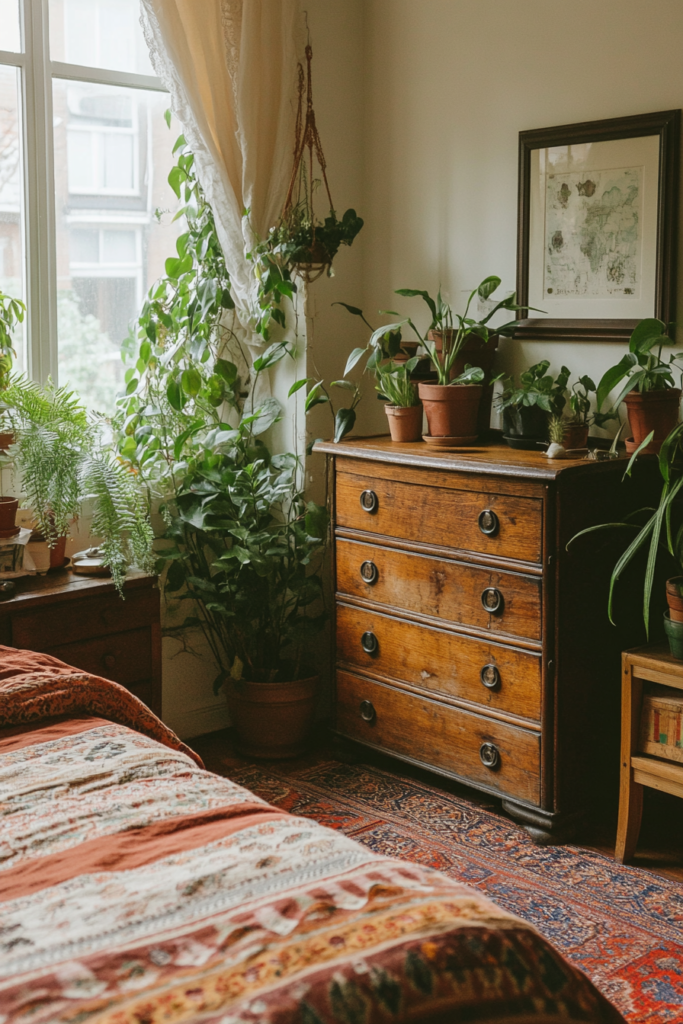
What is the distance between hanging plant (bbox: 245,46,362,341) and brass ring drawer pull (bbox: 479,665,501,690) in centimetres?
126

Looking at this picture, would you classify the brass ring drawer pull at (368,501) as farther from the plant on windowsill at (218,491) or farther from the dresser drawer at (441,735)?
the dresser drawer at (441,735)

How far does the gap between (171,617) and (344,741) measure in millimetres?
683

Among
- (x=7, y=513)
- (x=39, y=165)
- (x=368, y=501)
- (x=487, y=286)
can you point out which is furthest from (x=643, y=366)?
(x=39, y=165)

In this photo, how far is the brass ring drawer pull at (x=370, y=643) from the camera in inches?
118

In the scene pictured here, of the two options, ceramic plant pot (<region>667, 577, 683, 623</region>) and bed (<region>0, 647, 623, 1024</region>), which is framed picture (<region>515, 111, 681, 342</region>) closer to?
ceramic plant pot (<region>667, 577, 683, 623</region>)

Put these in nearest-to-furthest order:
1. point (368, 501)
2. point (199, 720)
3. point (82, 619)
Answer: point (82, 619), point (368, 501), point (199, 720)

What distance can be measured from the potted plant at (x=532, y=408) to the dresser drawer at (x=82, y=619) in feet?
3.51

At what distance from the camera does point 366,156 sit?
11.6 ft

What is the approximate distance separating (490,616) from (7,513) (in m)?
1.28

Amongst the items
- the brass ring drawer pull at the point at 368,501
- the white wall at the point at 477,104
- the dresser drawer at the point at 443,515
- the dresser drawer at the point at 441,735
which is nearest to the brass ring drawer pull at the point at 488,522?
the dresser drawer at the point at 443,515

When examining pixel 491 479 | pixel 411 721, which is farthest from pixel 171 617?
pixel 491 479

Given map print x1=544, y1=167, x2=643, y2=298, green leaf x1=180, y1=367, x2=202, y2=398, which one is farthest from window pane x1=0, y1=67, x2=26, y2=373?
map print x1=544, y1=167, x2=643, y2=298

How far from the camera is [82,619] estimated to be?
2641 mm

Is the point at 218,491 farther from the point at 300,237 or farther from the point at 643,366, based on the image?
the point at 643,366
